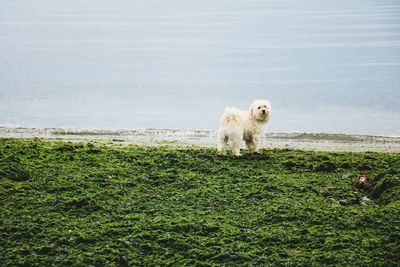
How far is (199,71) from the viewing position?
26.5 m

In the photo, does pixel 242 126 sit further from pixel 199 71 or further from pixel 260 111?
pixel 199 71

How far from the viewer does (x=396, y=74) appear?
24859mm

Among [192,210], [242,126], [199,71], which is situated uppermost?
[199,71]

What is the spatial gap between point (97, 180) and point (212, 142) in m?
6.03

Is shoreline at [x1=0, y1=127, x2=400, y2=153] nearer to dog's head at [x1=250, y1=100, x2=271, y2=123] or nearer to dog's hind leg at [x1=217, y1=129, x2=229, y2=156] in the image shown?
dog's head at [x1=250, y1=100, x2=271, y2=123]

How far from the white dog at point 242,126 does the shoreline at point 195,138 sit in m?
2.67

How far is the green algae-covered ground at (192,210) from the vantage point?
281 inches

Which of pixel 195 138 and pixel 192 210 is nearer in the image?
pixel 192 210

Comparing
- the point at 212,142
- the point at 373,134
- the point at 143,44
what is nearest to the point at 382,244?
the point at 212,142

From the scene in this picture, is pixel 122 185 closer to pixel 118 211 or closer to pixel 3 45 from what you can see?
pixel 118 211

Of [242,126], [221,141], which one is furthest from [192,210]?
[242,126]

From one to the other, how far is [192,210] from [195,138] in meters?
7.67

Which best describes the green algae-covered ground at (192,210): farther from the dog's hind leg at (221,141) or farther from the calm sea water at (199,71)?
the calm sea water at (199,71)

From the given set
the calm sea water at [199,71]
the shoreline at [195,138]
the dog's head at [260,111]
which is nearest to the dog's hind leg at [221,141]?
the dog's head at [260,111]
